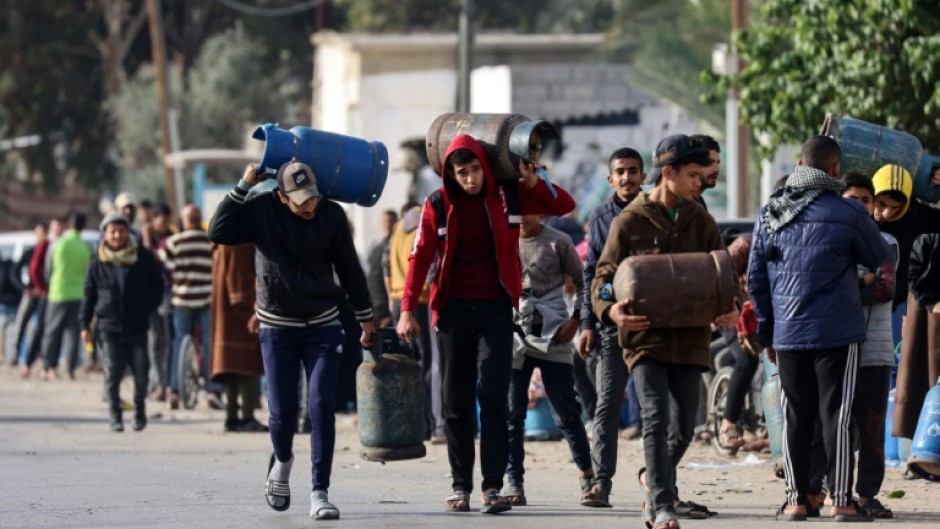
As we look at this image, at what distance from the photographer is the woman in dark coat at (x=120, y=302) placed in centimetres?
1602

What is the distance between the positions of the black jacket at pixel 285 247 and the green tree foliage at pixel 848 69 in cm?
607

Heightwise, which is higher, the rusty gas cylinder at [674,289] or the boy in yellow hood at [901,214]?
the boy in yellow hood at [901,214]

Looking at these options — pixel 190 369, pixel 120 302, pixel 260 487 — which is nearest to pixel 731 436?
pixel 260 487

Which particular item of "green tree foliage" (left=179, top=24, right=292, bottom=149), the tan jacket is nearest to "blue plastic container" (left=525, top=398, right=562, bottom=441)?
the tan jacket

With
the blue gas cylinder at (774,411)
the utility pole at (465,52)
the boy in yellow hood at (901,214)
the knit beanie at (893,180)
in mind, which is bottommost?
the blue gas cylinder at (774,411)

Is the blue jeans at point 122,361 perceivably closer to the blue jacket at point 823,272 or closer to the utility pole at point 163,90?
the blue jacket at point 823,272

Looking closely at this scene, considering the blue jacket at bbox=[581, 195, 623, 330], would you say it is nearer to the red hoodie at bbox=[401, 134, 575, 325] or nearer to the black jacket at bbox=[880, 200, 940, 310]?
the red hoodie at bbox=[401, 134, 575, 325]

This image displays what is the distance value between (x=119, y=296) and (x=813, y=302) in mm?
8189

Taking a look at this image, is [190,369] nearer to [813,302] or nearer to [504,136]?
[504,136]

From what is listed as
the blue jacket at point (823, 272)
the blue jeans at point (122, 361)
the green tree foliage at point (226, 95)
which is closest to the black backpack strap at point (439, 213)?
the blue jacket at point (823, 272)

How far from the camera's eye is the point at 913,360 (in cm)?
1096

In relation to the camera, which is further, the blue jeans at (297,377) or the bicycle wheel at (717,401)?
the bicycle wheel at (717,401)

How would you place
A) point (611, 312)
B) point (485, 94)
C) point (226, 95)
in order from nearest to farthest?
point (611, 312)
point (485, 94)
point (226, 95)

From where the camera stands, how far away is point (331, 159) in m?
10.1
